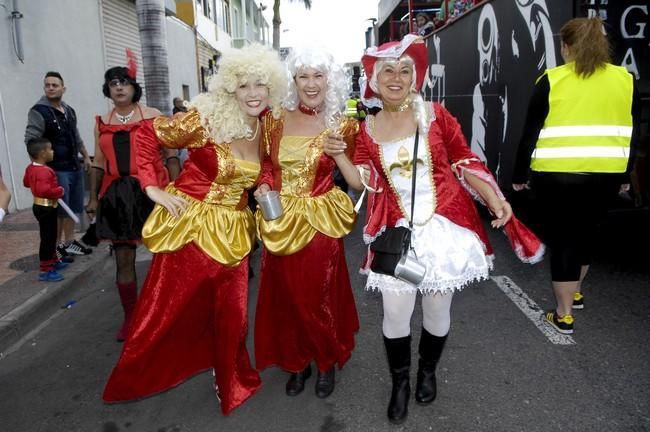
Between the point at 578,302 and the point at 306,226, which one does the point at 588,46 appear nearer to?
the point at 578,302

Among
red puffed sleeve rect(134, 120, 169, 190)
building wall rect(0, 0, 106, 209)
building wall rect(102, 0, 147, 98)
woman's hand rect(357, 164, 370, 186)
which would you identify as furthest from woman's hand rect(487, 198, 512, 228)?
building wall rect(102, 0, 147, 98)

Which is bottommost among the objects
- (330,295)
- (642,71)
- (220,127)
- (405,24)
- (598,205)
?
(330,295)

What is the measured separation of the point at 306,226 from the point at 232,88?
786 mm

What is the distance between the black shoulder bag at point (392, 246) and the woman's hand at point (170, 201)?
38.8 inches

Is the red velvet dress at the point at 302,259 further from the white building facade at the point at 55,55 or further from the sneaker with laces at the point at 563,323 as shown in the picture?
the white building facade at the point at 55,55

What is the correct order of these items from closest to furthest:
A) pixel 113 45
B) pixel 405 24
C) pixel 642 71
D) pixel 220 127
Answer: pixel 220 127 < pixel 642 71 < pixel 405 24 < pixel 113 45

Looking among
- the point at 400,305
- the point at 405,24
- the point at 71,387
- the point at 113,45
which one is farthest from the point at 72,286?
the point at 113,45

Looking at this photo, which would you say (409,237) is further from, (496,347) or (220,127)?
(496,347)

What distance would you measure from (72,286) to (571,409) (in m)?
4.21

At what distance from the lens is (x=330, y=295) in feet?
9.56

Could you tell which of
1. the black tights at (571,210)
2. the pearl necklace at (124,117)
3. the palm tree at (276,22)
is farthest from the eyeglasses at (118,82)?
the palm tree at (276,22)

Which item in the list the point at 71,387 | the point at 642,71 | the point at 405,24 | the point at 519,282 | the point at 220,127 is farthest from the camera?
the point at 405,24

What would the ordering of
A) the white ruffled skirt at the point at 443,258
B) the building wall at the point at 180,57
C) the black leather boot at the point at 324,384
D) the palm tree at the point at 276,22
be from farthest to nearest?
the palm tree at the point at 276,22, the building wall at the point at 180,57, the black leather boot at the point at 324,384, the white ruffled skirt at the point at 443,258

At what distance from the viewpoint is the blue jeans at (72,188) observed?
5.57 m
